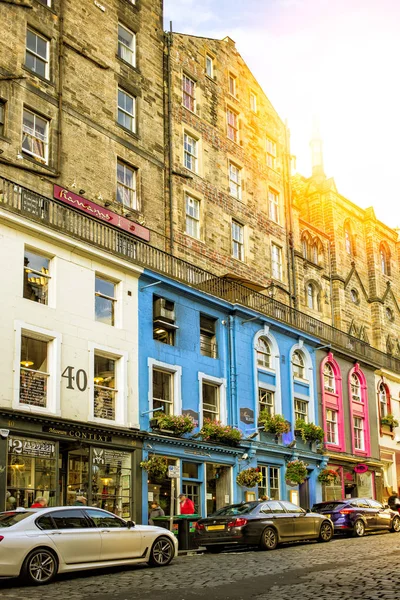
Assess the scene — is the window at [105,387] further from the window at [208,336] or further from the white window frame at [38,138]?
the white window frame at [38,138]

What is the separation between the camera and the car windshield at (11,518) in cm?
1412

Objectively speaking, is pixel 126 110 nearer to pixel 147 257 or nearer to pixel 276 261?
pixel 147 257

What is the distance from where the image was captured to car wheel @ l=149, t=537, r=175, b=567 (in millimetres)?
16500

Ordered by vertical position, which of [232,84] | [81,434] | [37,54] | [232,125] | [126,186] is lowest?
[81,434]

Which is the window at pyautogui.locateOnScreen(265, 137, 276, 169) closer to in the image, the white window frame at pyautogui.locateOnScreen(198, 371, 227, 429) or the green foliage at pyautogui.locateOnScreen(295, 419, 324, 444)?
the green foliage at pyautogui.locateOnScreen(295, 419, 324, 444)

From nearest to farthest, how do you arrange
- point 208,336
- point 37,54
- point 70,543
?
1. point 70,543
2. point 37,54
3. point 208,336

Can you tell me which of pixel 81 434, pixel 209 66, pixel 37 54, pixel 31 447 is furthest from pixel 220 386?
pixel 209 66

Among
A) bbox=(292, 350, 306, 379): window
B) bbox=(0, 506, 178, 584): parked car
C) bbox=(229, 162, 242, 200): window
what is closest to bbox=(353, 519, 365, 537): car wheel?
bbox=(292, 350, 306, 379): window

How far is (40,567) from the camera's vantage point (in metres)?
13.9

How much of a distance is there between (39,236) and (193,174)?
12.4m

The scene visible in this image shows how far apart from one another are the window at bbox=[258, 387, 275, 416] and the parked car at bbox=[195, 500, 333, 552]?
29.0 ft

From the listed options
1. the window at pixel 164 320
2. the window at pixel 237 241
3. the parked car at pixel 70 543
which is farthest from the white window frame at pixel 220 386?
the parked car at pixel 70 543

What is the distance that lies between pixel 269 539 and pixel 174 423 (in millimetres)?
6021

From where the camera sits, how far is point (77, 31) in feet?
96.6
